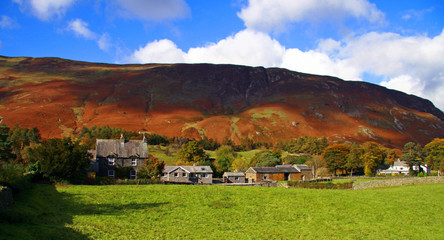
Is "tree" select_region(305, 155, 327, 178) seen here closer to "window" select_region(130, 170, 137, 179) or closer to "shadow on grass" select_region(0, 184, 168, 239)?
"window" select_region(130, 170, 137, 179)

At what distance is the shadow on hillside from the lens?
18.0 m

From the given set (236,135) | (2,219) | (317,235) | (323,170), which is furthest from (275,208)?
(236,135)

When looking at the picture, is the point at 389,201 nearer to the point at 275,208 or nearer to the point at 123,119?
the point at 275,208

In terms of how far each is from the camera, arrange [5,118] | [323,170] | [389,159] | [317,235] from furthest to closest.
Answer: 1. [5,118]
2. [389,159]
3. [323,170]
4. [317,235]

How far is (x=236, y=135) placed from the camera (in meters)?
186

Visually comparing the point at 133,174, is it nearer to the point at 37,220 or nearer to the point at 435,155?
the point at 37,220

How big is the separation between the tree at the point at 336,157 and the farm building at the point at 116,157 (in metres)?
56.2

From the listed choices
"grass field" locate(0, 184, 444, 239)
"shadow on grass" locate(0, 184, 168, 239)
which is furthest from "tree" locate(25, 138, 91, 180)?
"shadow on grass" locate(0, 184, 168, 239)

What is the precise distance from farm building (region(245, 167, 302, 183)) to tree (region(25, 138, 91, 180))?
42202mm

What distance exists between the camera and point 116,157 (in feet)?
209

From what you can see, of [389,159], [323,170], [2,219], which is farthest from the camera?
[389,159]

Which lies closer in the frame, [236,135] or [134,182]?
[134,182]

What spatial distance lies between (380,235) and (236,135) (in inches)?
6395

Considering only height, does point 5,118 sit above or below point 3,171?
above
